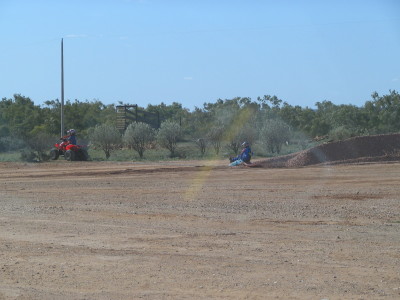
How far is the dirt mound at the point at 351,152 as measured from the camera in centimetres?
2826

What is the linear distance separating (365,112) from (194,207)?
47651 millimetres

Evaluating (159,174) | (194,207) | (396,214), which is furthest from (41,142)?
(396,214)

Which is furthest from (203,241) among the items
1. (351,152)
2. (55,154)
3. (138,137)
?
(138,137)

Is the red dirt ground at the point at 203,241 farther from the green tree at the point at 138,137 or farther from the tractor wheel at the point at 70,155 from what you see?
the green tree at the point at 138,137

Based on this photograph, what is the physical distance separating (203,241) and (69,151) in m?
24.7

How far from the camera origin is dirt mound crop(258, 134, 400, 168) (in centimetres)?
2826

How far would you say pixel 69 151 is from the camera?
114ft

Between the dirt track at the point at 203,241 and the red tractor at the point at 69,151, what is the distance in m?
13.7

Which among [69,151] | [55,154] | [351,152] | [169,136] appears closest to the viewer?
[351,152]

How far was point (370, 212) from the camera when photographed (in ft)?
47.1

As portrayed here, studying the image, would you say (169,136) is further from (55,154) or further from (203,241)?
(203,241)

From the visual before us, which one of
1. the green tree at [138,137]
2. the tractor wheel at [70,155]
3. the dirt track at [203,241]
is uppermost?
the green tree at [138,137]

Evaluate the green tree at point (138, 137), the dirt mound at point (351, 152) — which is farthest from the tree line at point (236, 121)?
the dirt mound at point (351, 152)

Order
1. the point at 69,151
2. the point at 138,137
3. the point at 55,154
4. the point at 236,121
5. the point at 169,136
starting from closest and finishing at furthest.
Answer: the point at 69,151 → the point at 55,154 → the point at 169,136 → the point at 138,137 → the point at 236,121
